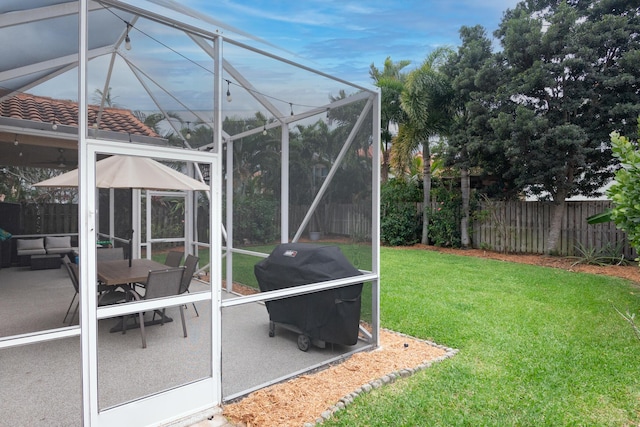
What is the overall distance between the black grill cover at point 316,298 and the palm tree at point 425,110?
33.4 ft

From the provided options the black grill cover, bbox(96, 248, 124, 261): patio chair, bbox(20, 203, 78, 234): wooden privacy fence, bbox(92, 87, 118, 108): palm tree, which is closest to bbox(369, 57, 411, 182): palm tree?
bbox(20, 203, 78, 234): wooden privacy fence

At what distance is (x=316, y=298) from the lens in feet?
14.7

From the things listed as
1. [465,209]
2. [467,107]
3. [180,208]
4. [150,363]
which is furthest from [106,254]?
[465,209]

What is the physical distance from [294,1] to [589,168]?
463 inches

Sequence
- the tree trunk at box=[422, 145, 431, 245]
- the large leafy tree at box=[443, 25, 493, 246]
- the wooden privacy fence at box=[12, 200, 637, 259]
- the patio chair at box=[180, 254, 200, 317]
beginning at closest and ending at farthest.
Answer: the patio chair at box=[180, 254, 200, 317], the wooden privacy fence at box=[12, 200, 637, 259], the large leafy tree at box=[443, 25, 493, 246], the tree trunk at box=[422, 145, 431, 245]

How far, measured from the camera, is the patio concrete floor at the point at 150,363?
9.96 ft

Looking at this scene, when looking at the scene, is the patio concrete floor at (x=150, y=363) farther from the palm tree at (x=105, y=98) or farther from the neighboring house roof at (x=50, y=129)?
the palm tree at (x=105, y=98)

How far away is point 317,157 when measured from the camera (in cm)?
560

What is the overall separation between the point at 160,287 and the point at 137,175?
1020mm

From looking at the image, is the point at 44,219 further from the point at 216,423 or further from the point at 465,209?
the point at 465,209

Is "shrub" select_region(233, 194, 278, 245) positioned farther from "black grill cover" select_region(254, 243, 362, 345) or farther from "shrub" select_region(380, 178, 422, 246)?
"shrub" select_region(380, 178, 422, 246)

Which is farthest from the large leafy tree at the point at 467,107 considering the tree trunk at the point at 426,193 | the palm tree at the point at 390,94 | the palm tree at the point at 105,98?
the palm tree at the point at 105,98

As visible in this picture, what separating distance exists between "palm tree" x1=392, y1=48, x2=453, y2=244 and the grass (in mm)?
6415

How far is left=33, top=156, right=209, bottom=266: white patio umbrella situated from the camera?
9.60ft
